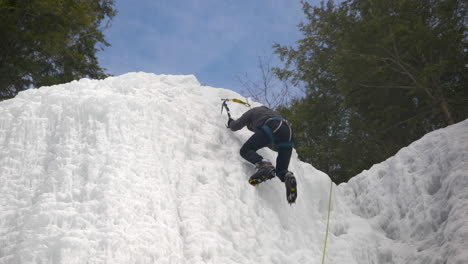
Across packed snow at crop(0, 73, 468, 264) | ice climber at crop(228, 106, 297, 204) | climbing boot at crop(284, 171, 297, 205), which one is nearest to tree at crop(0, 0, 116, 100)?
packed snow at crop(0, 73, 468, 264)

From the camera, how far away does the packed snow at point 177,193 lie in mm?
3268

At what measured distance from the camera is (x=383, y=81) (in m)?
9.73

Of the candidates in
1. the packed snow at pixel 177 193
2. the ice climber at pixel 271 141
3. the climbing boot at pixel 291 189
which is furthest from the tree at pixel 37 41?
the climbing boot at pixel 291 189

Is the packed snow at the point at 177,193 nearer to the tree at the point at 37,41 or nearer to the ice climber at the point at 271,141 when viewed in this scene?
the ice climber at the point at 271,141

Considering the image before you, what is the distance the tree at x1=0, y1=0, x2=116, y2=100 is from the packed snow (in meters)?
4.57

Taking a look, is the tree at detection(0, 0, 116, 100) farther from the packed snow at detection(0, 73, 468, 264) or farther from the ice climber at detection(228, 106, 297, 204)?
the ice climber at detection(228, 106, 297, 204)

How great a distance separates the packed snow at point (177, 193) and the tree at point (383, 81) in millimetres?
3997

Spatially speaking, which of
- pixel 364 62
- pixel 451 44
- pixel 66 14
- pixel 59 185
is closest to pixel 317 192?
pixel 59 185

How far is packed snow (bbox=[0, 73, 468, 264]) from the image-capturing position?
10.7 ft

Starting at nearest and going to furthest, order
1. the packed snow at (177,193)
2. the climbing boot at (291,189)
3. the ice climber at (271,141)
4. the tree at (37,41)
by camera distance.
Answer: the packed snow at (177,193), the climbing boot at (291,189), the ice climber at (271,141), the tree at (37,41)

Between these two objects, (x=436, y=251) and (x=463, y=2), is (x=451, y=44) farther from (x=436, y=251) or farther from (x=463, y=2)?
(x=436, y=251)

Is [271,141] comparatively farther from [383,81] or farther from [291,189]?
[383,81]

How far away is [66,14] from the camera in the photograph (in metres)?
8.99

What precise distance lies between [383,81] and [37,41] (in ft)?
32.2
